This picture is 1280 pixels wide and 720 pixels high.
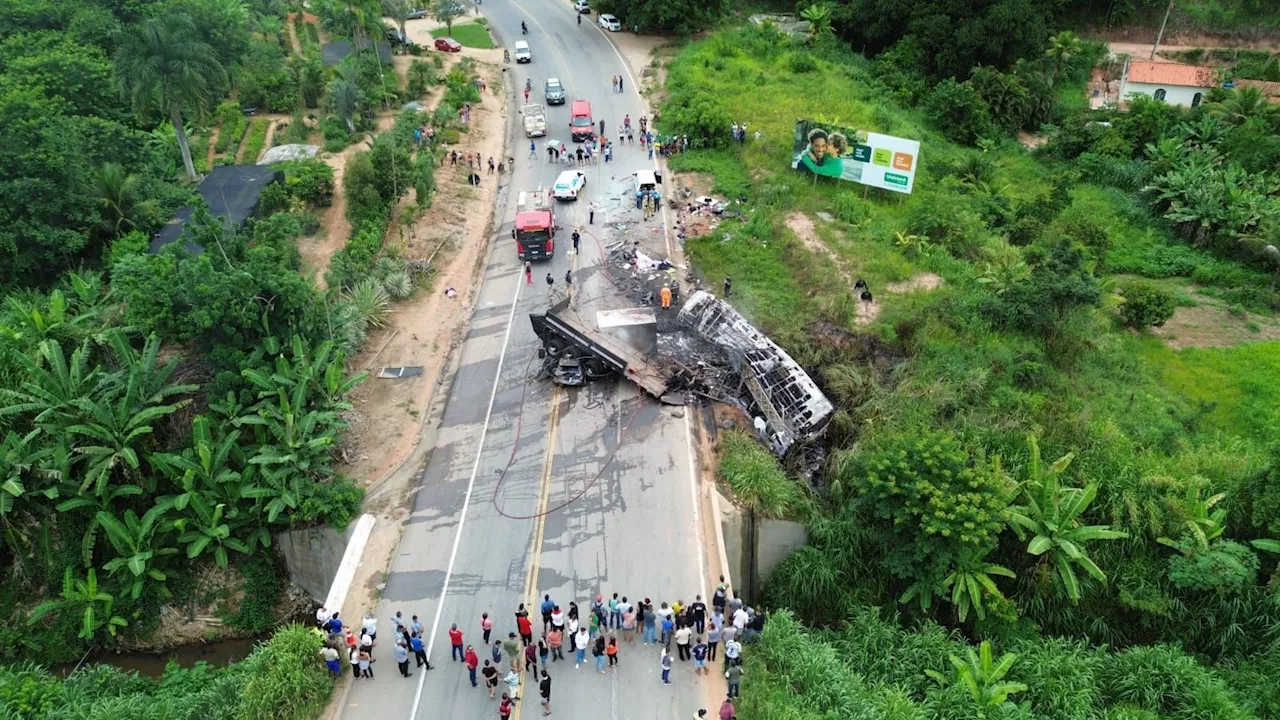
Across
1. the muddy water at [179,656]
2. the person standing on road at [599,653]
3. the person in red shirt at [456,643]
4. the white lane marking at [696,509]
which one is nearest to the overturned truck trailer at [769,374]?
the white lane marking at [696,509]

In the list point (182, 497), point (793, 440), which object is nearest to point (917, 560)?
point (793, 440)

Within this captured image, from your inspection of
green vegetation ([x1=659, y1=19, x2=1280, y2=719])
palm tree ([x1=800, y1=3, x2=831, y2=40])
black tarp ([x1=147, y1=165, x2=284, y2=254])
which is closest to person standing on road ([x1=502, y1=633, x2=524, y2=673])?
green vegetation ([x1=659, y1=19, x2=1280, y2=719])

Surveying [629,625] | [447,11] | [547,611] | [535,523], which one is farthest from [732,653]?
[447,11]

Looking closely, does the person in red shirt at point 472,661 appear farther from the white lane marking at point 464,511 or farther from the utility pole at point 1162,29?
the utility pole at point 1162,29

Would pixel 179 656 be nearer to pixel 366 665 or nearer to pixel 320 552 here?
pixel 320 552

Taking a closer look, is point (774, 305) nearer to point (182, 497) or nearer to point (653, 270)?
point (653, 270)

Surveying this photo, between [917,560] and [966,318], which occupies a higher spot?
[966,318]

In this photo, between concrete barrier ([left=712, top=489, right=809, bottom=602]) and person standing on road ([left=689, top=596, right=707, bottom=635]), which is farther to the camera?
concrete barrier ([left=712, top=489, right=809, bottom=602])

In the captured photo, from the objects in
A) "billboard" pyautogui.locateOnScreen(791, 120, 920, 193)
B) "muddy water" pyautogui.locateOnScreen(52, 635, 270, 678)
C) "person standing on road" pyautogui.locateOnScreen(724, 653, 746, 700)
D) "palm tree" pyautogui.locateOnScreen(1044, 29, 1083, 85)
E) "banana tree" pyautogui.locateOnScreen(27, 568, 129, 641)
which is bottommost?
"muddy water" pyautogui.locateOnScreen(52, 635, 270, 678)

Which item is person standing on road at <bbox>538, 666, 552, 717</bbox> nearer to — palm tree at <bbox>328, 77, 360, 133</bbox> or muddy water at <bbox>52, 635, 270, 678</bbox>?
muddy water at <bbox>52, 635, 270, 678</bbox>
